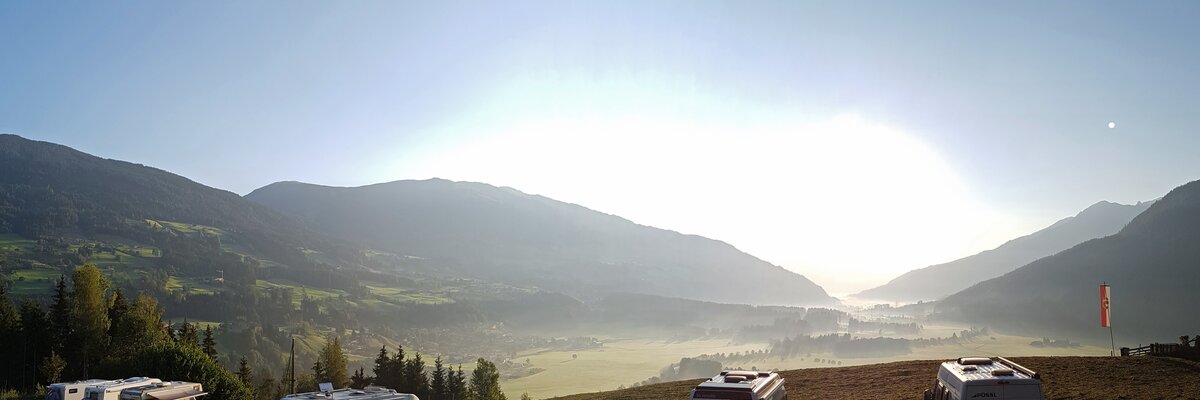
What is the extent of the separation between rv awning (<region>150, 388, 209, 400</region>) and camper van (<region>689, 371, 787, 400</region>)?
19.4m

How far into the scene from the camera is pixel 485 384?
75.8 metres

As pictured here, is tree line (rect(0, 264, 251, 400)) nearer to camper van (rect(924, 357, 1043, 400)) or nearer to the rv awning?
the rv awning

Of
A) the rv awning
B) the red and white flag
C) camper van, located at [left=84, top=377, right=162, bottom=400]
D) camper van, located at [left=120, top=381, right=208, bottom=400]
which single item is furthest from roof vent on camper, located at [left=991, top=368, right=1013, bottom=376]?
the red and white flag

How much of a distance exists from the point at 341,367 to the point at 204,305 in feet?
489

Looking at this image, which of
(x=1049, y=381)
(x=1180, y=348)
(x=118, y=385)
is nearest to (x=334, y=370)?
(x=118, y=385)

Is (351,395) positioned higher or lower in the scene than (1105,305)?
lower

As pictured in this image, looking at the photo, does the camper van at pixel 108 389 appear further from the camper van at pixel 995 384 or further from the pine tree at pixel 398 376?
the pine tree at pixel 398 376

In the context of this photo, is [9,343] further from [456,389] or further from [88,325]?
[456,389]

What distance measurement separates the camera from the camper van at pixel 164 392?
858 inches

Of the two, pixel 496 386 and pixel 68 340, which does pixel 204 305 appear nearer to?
pixel 68 340

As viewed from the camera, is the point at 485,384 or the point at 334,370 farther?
the point at 334,370

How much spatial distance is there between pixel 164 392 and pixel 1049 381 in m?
34.7

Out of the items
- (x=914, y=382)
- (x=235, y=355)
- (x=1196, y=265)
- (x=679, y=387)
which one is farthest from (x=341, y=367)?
(x=1196, y=265)

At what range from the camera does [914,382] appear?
97.1ft
